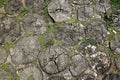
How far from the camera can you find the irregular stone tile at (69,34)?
4.62 meters

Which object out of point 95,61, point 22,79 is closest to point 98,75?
point 95,61

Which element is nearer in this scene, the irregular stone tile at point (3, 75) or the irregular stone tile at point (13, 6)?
the irregular stone tile at point (3, 75)

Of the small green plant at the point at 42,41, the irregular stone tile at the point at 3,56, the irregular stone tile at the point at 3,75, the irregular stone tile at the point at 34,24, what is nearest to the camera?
the irregular stone tile at the point at 3,75

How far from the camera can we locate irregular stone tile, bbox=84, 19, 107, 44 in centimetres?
469

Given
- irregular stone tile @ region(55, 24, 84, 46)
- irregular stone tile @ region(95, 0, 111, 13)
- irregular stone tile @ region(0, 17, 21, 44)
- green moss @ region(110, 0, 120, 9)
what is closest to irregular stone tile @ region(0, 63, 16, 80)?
irregular stone tile @ region(0, 17, 21, 44)

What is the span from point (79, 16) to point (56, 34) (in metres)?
0.60

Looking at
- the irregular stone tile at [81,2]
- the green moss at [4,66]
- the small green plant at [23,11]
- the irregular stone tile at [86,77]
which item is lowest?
the irregular stone tile at [86,77]

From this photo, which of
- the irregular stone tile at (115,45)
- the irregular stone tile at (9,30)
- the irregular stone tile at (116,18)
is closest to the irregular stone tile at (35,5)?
the irregular stone tile at (9,30)

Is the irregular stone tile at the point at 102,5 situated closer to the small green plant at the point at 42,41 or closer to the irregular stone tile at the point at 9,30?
the small green plant at the point at 42,41

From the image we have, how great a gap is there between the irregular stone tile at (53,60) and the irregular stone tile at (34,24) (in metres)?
0.42

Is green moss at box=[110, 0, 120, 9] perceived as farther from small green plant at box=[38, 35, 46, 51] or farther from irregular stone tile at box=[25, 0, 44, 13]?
small green plant at box=[38, 35, 46, 51]

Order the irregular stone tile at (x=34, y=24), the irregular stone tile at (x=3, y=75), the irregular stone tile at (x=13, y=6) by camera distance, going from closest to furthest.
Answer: the irregular stone tile at (x=3, y=75) → the irregular stone tile at (x=34, y=24) → the irregular stone tile at (x=13, y=6)

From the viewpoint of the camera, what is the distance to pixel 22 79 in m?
4.34

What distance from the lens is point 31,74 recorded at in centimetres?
436
